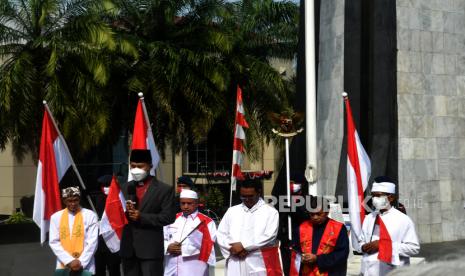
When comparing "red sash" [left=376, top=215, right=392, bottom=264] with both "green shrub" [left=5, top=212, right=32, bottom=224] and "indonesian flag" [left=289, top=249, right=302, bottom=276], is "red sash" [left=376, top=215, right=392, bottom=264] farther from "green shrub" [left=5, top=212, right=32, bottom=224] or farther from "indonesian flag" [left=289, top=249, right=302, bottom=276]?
"green shrub" [left=5, top=212, right=32, bottom=224]

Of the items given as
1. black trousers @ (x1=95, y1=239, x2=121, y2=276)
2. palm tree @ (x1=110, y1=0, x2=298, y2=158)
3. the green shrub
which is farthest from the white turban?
the green shrub

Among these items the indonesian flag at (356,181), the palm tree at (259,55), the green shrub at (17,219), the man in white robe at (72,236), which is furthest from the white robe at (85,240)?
the green shrub at (17,219)

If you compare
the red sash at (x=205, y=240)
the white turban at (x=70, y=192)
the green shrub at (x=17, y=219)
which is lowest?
the green shrub at (x=17, y=219)

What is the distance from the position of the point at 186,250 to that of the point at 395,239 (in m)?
2.13

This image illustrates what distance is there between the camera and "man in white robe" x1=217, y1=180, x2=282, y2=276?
7.39m

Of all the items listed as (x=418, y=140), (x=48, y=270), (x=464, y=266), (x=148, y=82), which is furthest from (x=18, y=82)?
(x=464, y=266)

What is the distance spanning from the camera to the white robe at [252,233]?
292 inches

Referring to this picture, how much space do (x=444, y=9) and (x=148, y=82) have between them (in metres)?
9.41

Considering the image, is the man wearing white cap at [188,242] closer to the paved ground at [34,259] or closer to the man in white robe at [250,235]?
the man in white robe at [250,235]

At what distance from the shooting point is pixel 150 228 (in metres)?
7.33

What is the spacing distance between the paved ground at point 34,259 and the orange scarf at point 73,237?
13.5ft

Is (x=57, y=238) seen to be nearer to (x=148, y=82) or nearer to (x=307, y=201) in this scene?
(x=307, y=201)

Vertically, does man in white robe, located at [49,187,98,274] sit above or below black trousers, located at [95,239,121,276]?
above

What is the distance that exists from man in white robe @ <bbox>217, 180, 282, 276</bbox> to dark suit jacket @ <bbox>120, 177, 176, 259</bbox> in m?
0.63
